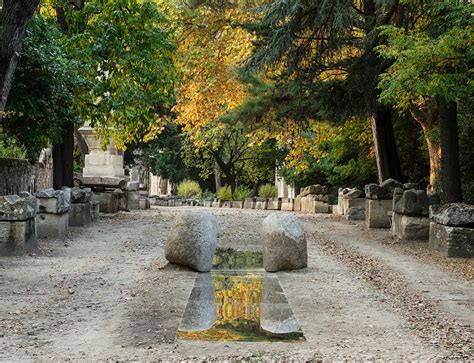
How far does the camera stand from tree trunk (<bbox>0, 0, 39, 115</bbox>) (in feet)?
28.2

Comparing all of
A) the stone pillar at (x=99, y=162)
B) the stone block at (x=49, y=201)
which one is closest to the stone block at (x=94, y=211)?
the stone pillar at (x=99, y=162)

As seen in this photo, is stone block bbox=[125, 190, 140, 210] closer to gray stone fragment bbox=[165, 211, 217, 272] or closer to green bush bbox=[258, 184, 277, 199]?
green bush bbox=[258, 184, 277, 199]

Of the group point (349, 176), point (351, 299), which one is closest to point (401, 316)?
point (351, 299)

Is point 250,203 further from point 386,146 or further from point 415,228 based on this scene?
point 415,228

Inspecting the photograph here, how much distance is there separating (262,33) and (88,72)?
180 inches

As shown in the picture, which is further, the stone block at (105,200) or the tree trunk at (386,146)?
the stone block at (105,200)

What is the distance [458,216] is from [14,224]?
7.57m

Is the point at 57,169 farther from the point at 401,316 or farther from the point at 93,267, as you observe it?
the point at 401,316

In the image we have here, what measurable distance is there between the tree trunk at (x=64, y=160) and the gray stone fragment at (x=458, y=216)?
34.7 ft

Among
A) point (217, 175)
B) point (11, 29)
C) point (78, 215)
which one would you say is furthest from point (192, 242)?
point (217, 175)

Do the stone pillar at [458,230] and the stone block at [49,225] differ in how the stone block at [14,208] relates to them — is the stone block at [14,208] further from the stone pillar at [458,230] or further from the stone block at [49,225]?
the stone pillar at [458,230]

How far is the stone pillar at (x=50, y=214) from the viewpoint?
535 inches

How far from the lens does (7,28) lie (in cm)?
871

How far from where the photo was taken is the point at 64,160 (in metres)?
18.3
